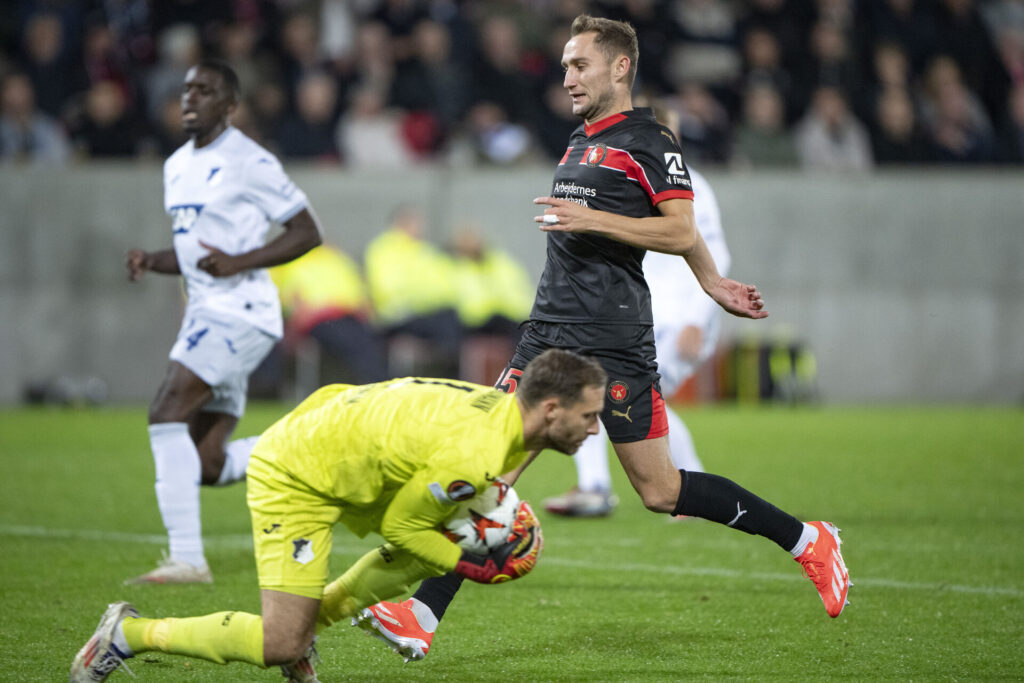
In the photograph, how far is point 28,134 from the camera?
16875mm

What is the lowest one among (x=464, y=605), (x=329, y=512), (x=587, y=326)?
Answer: (x=464, y=605)

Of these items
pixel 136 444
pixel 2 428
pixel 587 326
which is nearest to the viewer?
pixel 587 326

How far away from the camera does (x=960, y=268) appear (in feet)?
60.8

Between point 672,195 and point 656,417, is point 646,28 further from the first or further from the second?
point 656,417

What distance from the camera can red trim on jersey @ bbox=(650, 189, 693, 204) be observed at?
201 inches

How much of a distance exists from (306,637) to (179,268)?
3.11 m

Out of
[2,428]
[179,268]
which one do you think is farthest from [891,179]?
[179,268]

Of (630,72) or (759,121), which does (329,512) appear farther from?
(759,121)

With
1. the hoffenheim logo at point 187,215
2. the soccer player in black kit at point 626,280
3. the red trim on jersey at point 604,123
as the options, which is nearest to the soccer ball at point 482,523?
the soccer player in black kit at point 626,280

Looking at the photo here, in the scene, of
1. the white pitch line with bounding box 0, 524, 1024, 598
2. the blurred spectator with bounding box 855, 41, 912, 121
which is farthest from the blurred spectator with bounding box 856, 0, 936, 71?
the white pitch line with bounding box 0, 524, 1024, 598

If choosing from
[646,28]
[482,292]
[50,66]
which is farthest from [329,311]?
[646,28]

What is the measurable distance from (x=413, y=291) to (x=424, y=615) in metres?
12.3

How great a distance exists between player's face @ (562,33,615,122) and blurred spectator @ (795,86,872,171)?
1378 centimetres

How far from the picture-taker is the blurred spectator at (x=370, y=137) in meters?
17.5
